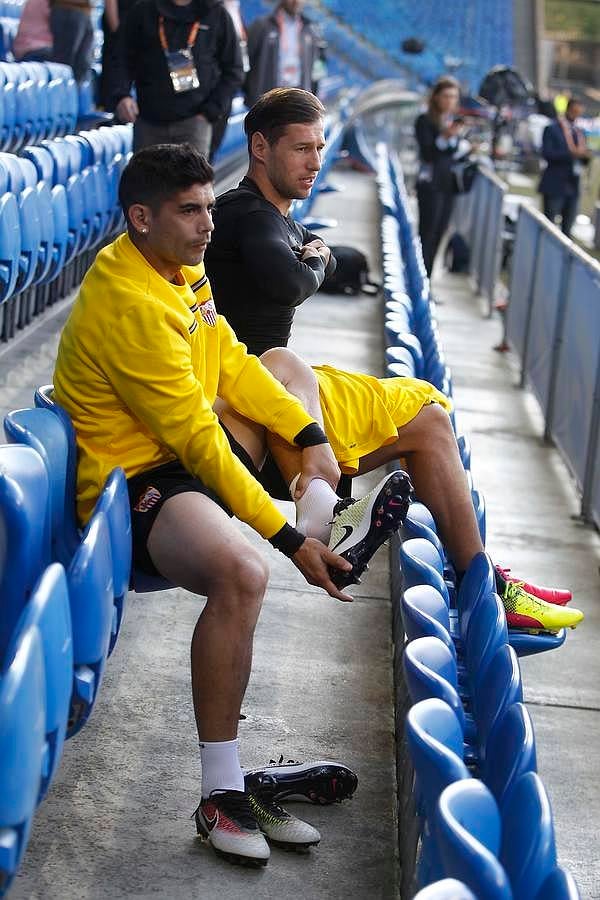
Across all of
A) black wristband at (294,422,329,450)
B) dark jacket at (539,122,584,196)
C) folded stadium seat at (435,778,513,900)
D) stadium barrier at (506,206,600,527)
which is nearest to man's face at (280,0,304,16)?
stadium barrier at (506,206,600,527)

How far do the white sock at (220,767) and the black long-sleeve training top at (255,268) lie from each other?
124 centimetres

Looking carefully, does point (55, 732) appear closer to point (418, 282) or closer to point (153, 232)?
point (153, 232)

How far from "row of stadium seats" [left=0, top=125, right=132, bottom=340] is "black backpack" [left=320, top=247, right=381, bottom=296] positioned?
63.6 inches

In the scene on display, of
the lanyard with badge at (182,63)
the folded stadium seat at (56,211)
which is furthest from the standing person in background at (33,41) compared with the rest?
the folded stadium seat at (56,211)

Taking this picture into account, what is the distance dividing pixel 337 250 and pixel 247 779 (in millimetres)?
5727

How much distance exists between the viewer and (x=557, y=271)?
6.06 m

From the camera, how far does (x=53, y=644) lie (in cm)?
155

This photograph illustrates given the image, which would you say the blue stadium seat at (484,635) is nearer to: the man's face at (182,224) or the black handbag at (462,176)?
the man's face at (182,224)

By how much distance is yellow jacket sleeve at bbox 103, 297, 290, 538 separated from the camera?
2.27 metres

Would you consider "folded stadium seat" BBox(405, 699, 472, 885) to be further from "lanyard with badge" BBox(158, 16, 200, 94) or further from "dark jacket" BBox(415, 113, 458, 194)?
"dark jacket" BBox(415, 113, 458, 194)

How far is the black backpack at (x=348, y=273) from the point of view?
7707 mm

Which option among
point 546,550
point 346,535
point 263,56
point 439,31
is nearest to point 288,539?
point 346,535

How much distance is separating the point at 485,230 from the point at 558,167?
75.9 inches

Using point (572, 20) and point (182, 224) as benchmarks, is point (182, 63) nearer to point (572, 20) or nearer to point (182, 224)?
point (182, 224)
